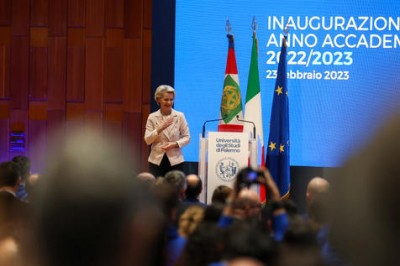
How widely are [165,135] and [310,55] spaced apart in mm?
2410

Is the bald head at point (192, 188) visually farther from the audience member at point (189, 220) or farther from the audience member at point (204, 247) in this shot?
the audience member at point (204, 247)

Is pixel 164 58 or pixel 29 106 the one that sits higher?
pixel 164 58

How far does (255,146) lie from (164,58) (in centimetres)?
244

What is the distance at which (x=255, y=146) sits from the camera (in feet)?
20.0

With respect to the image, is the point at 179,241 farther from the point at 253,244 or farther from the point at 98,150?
the point at 98,150

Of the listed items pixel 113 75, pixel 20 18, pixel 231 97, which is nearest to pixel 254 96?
pixel 231 97

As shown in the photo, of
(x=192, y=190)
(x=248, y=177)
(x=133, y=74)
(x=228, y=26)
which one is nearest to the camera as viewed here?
(x=248, y=177)

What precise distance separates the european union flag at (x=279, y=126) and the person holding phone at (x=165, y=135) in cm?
123

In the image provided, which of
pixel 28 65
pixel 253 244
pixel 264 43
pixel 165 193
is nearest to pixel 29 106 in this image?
pixel 28 65

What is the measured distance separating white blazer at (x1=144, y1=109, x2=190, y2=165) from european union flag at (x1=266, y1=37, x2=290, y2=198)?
1234 millimetres

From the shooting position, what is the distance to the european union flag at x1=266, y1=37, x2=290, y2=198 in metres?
7.14

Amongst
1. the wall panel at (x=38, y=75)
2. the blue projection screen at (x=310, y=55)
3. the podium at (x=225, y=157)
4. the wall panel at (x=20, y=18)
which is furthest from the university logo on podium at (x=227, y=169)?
the wall panel at (x=20, y=18)

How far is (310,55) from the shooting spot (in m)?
7.83

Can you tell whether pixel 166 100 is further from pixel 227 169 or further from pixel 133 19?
pixel 133 19
